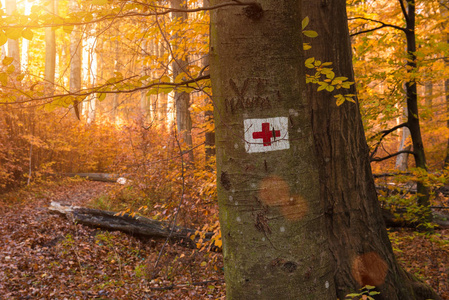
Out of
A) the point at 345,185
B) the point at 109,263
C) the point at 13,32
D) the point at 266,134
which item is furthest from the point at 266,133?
the point at 109,263

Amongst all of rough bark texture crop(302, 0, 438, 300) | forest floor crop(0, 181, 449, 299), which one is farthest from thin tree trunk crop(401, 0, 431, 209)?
rough bark texture crop(302, 0, 438, 300)

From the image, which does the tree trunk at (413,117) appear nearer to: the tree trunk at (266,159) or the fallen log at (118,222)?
the fallen log at (118,222)

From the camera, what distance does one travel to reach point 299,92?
1.59m

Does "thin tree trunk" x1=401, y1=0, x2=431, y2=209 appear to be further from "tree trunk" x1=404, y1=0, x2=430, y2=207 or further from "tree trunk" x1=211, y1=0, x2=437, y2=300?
"tree trunk" x1=211, y1=0, x2=437, y2=300

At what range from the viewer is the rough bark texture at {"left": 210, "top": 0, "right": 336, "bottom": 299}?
153cm

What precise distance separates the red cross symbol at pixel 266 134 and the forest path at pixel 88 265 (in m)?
3.33

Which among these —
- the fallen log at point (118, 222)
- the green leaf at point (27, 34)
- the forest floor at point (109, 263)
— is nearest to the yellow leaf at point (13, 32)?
the green leaf at point (27, 34)

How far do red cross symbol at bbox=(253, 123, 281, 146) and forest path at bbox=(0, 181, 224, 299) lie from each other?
10.9 ft

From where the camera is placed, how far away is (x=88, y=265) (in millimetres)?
5074

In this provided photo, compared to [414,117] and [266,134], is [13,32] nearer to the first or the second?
[266,134]

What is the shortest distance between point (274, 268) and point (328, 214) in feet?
4.23

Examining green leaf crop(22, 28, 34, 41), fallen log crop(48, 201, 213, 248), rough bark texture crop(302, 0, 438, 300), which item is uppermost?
green leaf crop(22, 28, 34, 41)

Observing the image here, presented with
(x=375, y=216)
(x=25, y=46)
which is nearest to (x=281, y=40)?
(x=375, y=216)

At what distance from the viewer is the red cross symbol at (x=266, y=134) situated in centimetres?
153
